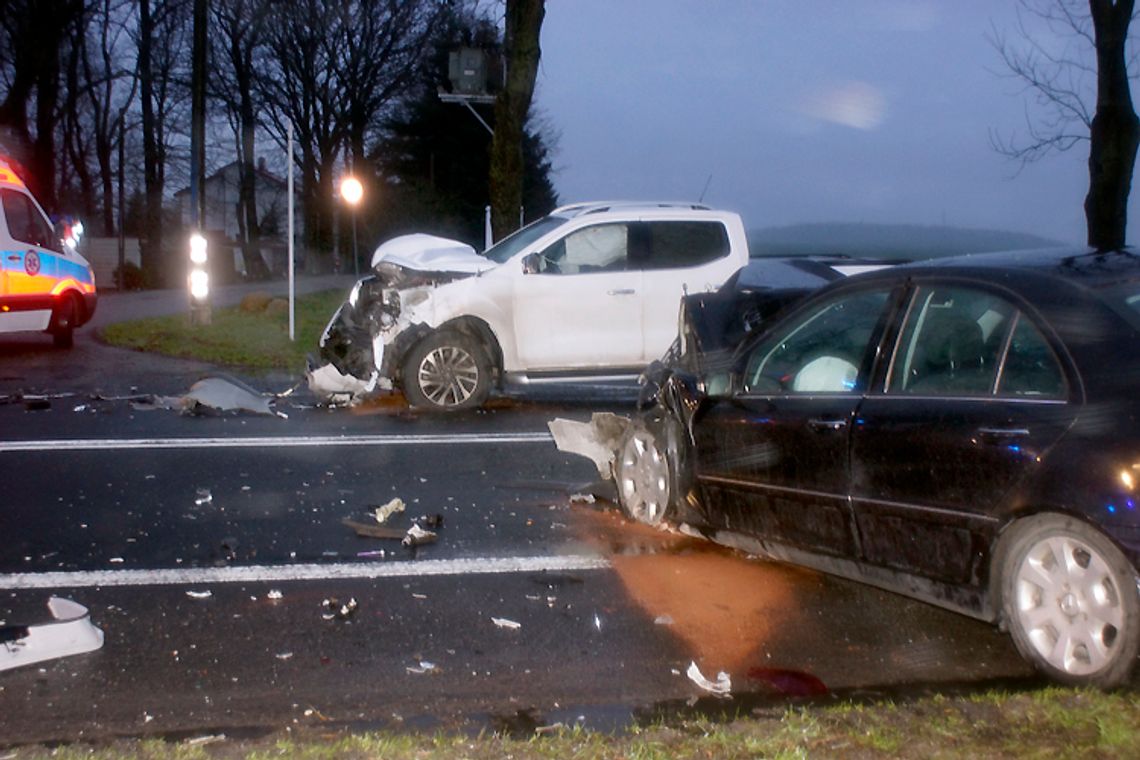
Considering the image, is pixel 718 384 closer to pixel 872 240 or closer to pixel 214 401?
pixel 214 401

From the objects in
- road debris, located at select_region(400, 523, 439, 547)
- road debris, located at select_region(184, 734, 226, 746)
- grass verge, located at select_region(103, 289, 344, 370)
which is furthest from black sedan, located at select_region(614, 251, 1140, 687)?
→ grass verge, located at select_region(103, 289, 344, 370)

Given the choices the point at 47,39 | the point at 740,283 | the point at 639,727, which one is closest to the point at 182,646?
the point at 639,727

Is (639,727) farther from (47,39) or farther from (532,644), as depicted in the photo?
(47,39)

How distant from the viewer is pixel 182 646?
5266 millimetres

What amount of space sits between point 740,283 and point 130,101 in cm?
4960

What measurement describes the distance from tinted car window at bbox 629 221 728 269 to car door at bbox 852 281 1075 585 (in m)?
6.72

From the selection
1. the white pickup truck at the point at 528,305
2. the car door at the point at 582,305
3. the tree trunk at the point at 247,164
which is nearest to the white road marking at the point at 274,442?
the white pickup truck at the point at 528,305

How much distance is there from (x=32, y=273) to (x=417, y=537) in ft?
39.0

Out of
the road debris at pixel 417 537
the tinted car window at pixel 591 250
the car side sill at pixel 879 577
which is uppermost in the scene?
the tinted car window at pixel 591 250

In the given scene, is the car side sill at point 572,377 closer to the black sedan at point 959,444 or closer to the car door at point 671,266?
the car door at point 671,266

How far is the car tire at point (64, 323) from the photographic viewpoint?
17375mm

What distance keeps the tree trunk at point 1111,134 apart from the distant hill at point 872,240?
147 inches

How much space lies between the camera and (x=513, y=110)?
20531mm

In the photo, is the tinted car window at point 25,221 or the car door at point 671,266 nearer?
the car door at point 671,266
